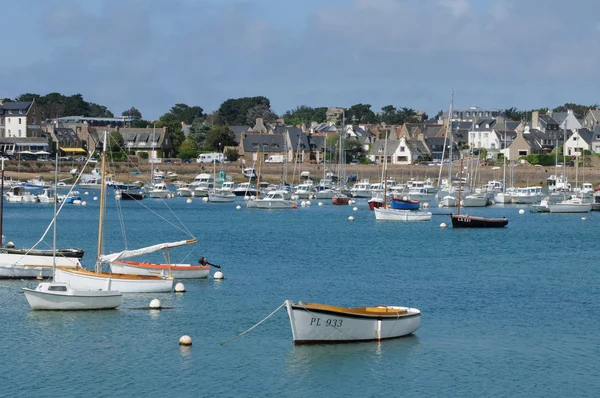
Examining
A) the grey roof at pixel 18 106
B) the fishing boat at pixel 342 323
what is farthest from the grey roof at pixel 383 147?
the fishing boat at pixel 342 323

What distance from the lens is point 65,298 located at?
37.5 meters

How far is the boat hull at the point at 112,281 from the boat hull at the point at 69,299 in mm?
1854

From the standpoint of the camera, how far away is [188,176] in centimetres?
15662

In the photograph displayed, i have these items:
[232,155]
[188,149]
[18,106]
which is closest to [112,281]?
[232,155]

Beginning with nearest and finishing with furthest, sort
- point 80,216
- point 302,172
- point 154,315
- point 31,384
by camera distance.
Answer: point 31,384
point 154,315
point 80,216
point 302,172

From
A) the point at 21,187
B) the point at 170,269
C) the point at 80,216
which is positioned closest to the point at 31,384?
the point at 170,269

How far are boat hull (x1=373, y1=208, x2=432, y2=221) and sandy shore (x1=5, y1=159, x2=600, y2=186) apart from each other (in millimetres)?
59214

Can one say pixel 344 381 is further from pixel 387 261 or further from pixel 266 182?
pixel 266 182

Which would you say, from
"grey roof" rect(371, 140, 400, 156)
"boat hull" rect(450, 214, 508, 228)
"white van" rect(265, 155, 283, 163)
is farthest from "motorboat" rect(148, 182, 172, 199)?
"grey roof" rect(371, 140, 400, 156)

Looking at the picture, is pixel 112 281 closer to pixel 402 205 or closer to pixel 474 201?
pixel 402 205

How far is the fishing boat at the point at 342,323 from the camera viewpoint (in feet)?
105

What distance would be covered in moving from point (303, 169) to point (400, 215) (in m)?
72.5

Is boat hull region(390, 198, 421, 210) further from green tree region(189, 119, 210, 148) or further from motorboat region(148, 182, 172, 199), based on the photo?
green tree region(189, 119, 210, 148)

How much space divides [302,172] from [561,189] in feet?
152
